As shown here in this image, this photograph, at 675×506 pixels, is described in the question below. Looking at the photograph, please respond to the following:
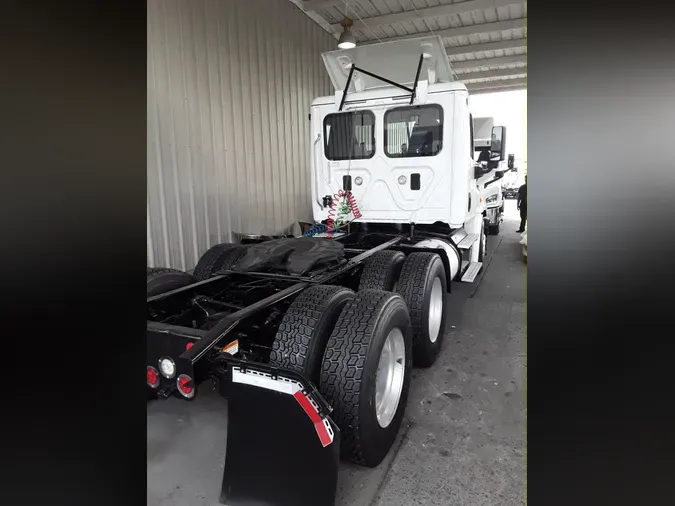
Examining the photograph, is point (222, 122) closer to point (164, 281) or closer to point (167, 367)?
point (164, 281)

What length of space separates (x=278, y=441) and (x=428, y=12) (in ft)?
29.8

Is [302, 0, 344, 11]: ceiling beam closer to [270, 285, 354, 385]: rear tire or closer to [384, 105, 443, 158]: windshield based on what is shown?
[384, 105, 443, 158]: windshield

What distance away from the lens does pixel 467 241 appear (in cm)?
530

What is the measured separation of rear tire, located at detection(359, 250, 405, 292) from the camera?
3.46 m

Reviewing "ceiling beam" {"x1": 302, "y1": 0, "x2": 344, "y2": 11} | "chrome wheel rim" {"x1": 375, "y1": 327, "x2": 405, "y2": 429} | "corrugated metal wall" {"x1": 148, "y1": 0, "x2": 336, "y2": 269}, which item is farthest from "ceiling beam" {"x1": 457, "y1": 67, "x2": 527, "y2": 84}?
"chrome wheel rim" {"x1": 375, "y1": 327, "x2": 405, "y2": 429}

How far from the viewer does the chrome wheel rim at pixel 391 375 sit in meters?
2.59

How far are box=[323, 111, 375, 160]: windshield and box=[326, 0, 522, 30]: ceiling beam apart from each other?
4.59 metres

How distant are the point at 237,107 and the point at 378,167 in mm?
2888

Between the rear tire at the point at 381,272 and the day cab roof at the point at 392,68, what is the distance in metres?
1.86

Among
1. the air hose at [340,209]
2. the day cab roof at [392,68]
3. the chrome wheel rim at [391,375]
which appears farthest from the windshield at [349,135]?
the chrome wheel rim at [391,375]

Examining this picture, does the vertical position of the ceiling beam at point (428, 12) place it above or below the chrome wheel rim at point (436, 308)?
above

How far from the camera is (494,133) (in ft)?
20.5

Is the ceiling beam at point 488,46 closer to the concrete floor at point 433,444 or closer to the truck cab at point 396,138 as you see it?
the truck cab at point 396,138

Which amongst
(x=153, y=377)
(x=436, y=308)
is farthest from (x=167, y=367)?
(x=436, y=308)
